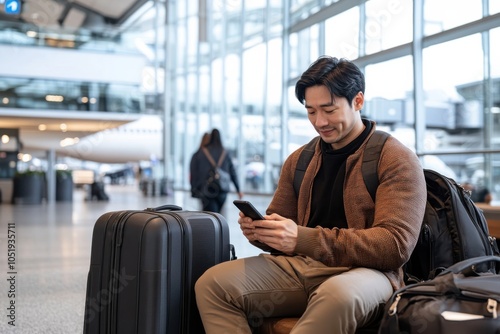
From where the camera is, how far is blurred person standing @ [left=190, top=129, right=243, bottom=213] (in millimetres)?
7914

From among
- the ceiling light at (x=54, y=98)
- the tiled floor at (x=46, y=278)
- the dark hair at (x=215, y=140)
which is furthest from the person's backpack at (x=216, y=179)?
the ceiling light at (x=54, y=98)

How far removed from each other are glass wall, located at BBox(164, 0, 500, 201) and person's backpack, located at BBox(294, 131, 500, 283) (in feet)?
12.4

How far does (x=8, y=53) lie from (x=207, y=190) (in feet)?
45.8

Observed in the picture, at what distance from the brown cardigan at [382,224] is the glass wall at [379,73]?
4.04 m

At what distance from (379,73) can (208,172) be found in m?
2.63

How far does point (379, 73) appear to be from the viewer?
27.9 ft

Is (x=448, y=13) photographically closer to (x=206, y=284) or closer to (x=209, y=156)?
(x=209, y=156)

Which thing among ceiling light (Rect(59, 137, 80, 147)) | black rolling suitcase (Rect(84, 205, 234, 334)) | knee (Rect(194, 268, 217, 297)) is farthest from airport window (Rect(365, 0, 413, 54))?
ceiling light (Rect(59, 137, 80, 147))

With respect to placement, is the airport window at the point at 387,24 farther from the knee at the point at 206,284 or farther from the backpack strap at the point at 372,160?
the knee at the point at 206,284

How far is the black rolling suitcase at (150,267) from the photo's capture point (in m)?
2.45

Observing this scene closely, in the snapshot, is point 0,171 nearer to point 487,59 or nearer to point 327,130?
point 487,59

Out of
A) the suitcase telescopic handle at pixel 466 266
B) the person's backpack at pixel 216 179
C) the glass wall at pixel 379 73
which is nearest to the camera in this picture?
the suitcase telescopic handle at pixel 466 266

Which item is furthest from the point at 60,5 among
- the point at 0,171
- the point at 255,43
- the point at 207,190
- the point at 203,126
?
the point at 207,190

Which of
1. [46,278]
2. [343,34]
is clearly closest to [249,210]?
[46,278]
